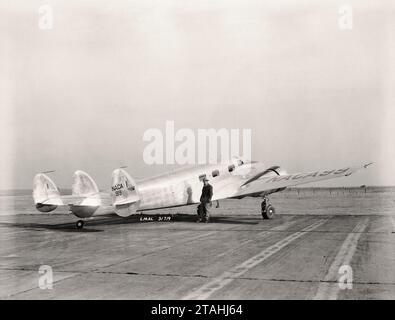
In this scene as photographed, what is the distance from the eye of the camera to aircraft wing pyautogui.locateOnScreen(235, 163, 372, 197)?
22.9 m

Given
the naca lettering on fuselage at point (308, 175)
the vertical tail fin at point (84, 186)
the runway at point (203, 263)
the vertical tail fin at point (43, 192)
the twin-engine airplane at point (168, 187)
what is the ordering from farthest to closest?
the naca lettering on fuselage at point (308, 175) → the vertical tail fin at point (43, 192) → the vertical tail fin at point (84, 186) → the twin-engine airplane at point (168, 187) → the runway at point (203, 263)

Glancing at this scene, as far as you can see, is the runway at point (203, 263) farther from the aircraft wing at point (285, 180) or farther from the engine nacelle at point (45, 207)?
the aircraft wing at point (285, 180)

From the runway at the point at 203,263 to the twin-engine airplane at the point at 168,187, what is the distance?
1.35 metres

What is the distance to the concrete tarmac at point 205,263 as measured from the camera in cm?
812

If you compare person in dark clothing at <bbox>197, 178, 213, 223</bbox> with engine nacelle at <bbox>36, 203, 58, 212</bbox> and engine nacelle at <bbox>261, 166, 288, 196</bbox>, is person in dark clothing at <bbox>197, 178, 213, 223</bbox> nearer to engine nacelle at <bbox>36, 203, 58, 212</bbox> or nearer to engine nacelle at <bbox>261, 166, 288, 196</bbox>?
engine nacelle at <bbox>261, 166, 288, 196</bbox>

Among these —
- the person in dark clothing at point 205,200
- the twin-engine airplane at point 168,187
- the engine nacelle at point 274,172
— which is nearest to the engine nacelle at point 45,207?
the twin-engine airplane at point 168,187

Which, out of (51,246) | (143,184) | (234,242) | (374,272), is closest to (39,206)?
(143,184)

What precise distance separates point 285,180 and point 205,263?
46.7ft

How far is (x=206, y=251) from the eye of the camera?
13008 millimetres

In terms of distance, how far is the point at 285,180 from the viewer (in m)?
24.4

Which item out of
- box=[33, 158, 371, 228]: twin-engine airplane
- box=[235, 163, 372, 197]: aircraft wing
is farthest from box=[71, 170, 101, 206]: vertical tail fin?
box=[235, 163, 372, 197]: aircraft wing

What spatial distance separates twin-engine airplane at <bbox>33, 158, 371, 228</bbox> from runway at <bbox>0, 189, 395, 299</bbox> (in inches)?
53.3

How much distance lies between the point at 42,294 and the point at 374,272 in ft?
22.1
